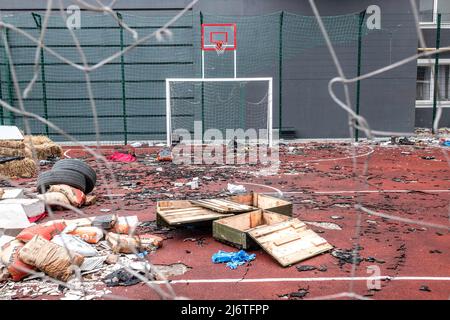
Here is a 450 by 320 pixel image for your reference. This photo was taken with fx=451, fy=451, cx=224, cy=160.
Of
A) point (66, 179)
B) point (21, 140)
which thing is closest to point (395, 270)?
point (66, 179)

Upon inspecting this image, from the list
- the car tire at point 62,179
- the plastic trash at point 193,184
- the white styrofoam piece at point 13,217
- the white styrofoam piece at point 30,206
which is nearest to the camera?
the white styrofoam piece at point 13,217

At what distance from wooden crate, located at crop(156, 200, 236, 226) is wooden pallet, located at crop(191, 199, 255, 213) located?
0.17ft

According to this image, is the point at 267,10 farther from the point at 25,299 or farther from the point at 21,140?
the point at 25,299

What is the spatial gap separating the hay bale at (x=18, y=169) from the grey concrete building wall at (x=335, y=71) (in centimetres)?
801

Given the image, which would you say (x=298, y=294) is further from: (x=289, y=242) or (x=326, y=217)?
(x=326, y=217)

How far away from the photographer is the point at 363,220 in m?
6.18

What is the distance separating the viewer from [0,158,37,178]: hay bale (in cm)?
945

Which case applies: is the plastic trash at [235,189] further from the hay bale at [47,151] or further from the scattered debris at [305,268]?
the hay bale at [47,151]

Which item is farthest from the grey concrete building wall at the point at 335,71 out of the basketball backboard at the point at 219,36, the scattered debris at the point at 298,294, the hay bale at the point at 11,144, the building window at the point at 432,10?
the scattered debris at the point at 298,294

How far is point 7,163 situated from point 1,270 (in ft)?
19.4

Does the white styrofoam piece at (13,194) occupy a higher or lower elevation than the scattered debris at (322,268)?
higher

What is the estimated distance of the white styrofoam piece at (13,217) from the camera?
530cm

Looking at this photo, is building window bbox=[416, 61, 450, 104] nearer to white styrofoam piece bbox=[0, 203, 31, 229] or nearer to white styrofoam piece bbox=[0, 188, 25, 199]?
white styrofoam piece bbox=[0, 188, 25, 199]
